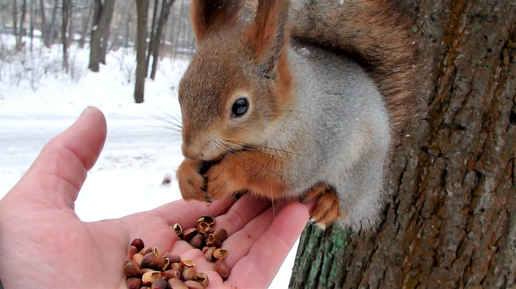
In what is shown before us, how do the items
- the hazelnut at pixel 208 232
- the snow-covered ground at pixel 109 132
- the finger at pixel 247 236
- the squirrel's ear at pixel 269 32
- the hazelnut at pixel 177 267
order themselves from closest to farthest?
the squirrel's ear at pixel 269 32 < the hazelnut at pixel 177 267 < the finger at pixel 247 236 < the hazelnut at pixel 208 232 < the snow-covered ground at pixel 109 132

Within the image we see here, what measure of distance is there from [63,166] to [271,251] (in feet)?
2.28

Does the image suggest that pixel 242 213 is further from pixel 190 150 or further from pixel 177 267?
pixel 190 150

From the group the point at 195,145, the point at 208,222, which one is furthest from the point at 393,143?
the point at 208,222

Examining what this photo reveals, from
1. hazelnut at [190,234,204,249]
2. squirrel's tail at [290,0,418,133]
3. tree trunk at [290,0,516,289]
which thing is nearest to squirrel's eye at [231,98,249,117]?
squirrel's tail at [290,0,418,133]

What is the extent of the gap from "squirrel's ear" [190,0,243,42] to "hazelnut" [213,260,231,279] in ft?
2.36

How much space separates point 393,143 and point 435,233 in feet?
0.93

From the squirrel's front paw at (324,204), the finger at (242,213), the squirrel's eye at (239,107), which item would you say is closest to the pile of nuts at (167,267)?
the finger at (242,213)

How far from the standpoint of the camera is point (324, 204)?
51.3 inches

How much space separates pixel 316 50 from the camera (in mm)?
1274

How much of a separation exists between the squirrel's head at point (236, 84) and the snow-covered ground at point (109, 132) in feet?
0.52

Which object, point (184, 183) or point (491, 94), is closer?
point (491, 94)

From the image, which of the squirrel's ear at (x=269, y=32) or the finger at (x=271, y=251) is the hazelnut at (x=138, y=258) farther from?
the squirrel's ear at (x=269, y=32)

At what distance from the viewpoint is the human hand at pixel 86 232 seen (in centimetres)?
103

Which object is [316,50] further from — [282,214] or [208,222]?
[208,222]
